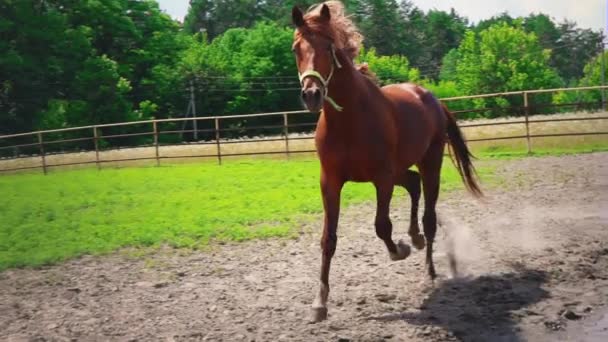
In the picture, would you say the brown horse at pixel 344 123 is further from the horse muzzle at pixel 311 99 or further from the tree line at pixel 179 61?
the tree line at pixel 179 61

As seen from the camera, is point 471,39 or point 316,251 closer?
point 316,251

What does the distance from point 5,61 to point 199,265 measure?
100 feet

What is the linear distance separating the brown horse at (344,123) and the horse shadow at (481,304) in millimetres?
422

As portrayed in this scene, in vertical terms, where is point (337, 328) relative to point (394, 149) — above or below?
below

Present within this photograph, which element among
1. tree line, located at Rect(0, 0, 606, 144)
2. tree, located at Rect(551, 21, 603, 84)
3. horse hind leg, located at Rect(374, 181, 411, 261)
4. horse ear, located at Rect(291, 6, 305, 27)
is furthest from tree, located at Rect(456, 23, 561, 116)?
horse ear, located at Rect(291, 6, 305, 27)

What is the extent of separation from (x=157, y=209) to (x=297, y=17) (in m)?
6.29

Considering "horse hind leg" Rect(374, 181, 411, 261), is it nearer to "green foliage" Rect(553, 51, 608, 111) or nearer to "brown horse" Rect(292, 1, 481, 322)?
"brown horse" Rect(292, 1, 481, 322)

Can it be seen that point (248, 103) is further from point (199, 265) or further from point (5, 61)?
point (199, 265)

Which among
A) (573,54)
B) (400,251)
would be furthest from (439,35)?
(400,251)

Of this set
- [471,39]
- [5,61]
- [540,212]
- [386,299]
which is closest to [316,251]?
[386,299]

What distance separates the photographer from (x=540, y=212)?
24.5 ft

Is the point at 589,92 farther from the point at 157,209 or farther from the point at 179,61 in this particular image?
the point at 157,209

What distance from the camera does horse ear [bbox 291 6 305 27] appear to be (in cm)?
400

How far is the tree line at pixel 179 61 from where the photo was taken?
33688mm
